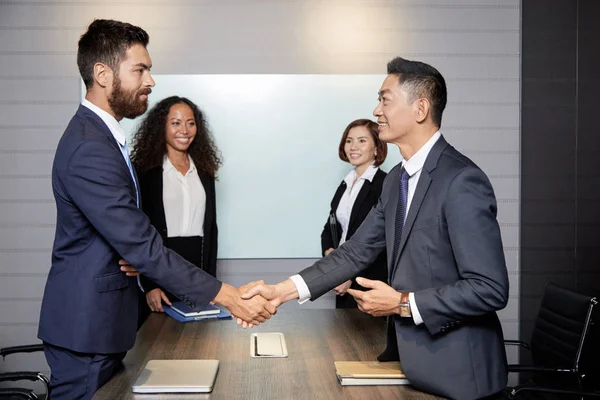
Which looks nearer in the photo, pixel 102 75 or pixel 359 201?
pixel 102 75

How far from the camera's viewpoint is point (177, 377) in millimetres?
2336

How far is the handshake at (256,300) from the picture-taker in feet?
9.57

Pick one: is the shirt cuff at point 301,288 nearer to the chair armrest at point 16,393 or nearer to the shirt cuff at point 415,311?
the shirt cuff at point 415,311

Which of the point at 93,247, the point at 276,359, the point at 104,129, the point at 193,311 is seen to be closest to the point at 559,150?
the point at 193,311

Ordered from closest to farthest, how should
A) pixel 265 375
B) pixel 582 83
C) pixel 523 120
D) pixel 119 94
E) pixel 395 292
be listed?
pixel 395 292 < pixel 265 375 < pixel 119 94 < pixel 582 83 < pixel 523 120

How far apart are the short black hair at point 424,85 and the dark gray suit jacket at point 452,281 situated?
0.77 feet

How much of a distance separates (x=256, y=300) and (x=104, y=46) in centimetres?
116

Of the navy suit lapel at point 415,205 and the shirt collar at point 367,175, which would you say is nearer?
the navy suit lapel at point 415,205

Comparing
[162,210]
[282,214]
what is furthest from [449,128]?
[162,210]

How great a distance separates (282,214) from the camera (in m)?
5.37

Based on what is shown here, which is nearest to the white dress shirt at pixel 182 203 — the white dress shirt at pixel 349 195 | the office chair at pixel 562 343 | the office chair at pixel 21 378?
the white dress shirt at pixel 349 195

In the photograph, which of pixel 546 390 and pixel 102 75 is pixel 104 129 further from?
pixel 546 390

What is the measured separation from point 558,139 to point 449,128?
973 millimetres

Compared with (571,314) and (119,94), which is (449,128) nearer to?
(571,314)
